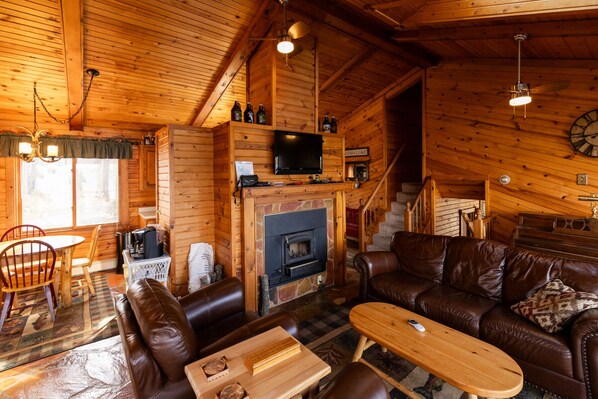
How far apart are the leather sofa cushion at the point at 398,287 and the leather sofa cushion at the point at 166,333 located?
2.17 metres

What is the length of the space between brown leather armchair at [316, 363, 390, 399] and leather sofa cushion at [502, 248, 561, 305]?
204 cm

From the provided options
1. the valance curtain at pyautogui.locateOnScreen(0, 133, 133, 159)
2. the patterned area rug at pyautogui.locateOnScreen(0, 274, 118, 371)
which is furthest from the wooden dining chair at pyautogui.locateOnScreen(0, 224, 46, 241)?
the valance curtain at pyautogui.locateOnScreen(0, 133, 133, 159)

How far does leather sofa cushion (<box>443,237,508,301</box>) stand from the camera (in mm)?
2904

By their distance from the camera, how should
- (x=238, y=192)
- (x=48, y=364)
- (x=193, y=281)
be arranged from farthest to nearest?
(x=193, y=281), (x=238, y=192), (x=48, y=364)

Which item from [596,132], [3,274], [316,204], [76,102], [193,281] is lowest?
[193,281]

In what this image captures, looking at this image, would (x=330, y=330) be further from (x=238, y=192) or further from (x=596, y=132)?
(x=596, y=132)

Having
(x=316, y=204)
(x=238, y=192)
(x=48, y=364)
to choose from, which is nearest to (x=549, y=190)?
(x=316, y=204)

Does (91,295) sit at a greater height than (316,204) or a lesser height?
lesser

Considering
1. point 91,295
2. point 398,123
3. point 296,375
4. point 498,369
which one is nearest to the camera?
point 296,375

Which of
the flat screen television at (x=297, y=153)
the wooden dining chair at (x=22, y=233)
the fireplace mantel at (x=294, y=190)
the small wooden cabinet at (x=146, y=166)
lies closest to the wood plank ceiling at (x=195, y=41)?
the small wooden cabinet at (x=146, y=166)

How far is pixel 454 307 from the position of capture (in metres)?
2.68

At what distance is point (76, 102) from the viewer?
14.0 ft

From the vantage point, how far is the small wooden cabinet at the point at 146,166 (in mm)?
5707

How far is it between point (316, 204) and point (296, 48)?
2.08 meters
